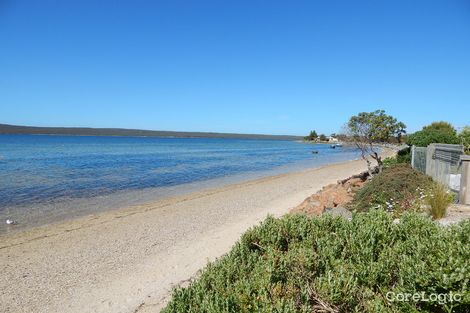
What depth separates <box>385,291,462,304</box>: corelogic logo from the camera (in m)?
2.42

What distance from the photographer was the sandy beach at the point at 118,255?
682 cm

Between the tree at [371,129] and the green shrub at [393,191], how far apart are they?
29.8ft

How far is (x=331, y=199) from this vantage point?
46.4ft

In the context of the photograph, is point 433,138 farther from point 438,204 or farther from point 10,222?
point 10,222

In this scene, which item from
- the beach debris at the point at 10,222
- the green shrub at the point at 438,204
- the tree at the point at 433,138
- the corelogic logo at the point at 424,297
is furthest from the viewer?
the tree at the point at 433,138

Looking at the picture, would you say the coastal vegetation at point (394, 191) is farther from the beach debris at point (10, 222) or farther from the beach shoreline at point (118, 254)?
the beach debris at point (10, 222)

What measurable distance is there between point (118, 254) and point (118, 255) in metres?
0.09

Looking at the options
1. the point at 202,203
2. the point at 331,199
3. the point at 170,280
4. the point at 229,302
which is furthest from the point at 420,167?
the point at 229,302

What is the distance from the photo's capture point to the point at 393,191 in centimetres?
1116

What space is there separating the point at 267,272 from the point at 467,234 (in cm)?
204

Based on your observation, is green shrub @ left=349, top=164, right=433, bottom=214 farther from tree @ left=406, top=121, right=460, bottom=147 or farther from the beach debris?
the beach debris

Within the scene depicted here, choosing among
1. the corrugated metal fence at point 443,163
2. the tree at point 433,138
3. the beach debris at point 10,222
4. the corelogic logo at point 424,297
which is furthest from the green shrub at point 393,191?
the beach debris at point 10,222

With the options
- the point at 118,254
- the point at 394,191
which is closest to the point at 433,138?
the point at 394,191

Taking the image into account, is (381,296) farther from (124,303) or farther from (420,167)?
(420,167)
